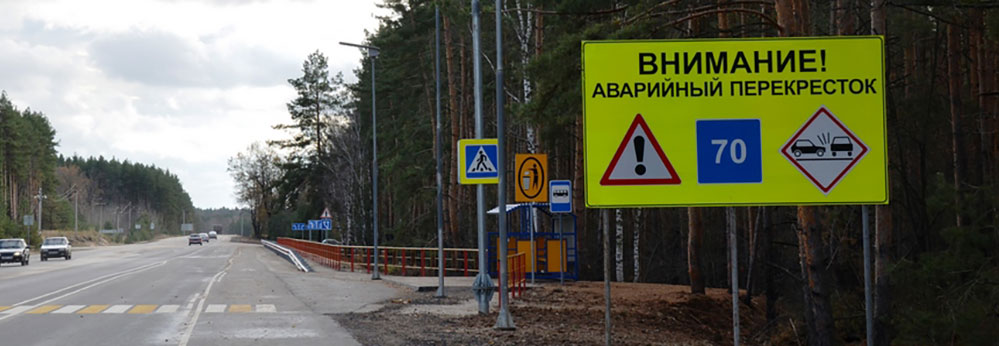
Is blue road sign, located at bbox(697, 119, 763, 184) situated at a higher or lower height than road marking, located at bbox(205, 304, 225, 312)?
higher

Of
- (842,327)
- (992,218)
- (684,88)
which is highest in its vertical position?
(684,88)

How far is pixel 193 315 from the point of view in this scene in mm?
18125

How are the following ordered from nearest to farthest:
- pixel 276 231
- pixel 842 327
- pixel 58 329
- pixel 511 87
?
1. pixel 58 329
2. pixel 842 327
3. pixel 511 87
4. pixel 276 231

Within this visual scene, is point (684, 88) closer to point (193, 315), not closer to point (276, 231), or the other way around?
point (193, 315)

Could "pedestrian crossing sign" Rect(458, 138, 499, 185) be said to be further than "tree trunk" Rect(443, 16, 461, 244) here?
No

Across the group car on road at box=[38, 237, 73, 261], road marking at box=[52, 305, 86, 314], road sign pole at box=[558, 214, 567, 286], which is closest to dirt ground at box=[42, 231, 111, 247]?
car on road at box=[38, 237, 73, 261]

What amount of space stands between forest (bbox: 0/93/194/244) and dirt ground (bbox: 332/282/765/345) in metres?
72.6

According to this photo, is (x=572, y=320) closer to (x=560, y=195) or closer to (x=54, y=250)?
(x=560, y=195)

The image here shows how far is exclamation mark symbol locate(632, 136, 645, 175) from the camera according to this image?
8.93 m

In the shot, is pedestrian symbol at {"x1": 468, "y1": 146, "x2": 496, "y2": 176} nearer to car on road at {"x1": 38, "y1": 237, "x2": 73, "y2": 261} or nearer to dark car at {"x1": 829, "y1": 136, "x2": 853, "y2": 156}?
dark car at {"x1": 829, "y1": 136, "x2": 853, "y2": 156}

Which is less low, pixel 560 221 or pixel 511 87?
pixel 511 87

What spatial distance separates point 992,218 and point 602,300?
8741mm

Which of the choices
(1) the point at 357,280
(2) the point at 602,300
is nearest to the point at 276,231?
(1) the point at 357,280

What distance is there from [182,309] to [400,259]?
73.1 feet
